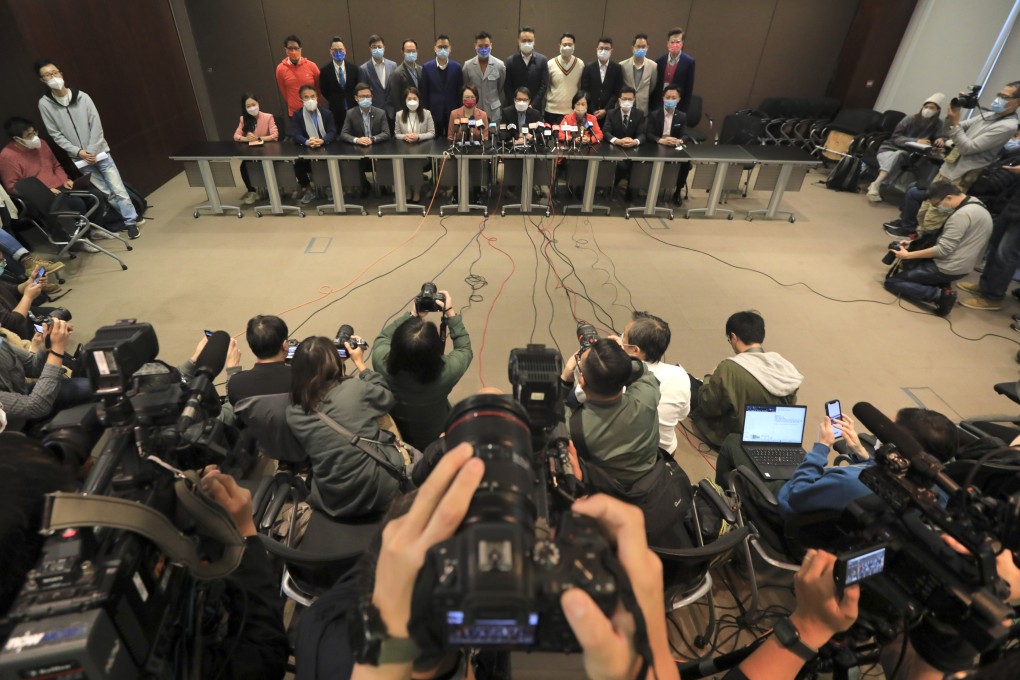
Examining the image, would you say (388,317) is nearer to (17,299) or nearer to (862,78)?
(17,299)

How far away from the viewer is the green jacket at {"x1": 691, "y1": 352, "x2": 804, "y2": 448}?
2467mm

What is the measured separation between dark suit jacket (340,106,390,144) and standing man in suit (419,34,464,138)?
661mm

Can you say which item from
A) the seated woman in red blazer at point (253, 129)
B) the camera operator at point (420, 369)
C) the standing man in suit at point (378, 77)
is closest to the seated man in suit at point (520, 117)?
the standing man in suit at point (378, 77)

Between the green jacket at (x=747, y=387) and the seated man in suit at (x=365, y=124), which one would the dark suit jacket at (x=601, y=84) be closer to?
the seated man in suit at (x=365, y=124)

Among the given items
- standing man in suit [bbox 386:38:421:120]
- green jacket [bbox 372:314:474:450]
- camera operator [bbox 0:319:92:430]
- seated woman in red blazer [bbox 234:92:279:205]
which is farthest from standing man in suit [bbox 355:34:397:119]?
green jacket [bbox 372:314:474:450]

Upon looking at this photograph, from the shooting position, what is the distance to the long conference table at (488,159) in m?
5.24

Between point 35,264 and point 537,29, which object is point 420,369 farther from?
point 537,29

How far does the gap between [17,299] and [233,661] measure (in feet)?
11.8

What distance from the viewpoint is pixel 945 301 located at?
419 cm

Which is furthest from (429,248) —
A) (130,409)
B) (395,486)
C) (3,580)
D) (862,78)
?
(862,78)

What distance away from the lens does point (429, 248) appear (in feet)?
16.4

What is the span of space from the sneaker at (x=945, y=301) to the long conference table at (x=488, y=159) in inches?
76.0

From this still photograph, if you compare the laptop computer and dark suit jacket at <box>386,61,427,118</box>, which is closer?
the laptop computer

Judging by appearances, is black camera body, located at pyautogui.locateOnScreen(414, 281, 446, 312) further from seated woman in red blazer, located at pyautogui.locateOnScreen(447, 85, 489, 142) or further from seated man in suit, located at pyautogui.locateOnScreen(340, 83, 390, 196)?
seated man in suit, located at pyautogui.locateOnScreen(340, 83, 390, 196)
